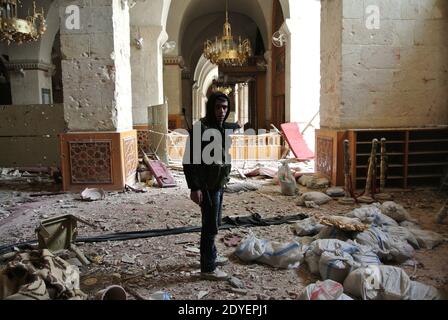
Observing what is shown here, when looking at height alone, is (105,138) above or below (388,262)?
above

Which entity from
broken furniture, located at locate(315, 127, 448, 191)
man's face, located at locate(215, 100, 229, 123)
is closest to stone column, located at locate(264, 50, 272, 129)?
broken furniture, located at locate(315, 127, 448, 191)

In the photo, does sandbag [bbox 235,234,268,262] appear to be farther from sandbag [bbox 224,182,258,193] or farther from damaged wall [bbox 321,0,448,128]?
damaged wall [bbox 321,0,448,128]

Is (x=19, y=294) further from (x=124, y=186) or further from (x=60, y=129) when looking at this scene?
(x=60, y=129)

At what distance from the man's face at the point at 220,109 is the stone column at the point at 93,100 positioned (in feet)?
12.2

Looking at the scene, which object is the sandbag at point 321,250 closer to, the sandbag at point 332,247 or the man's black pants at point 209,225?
the sandbag at point 332,247

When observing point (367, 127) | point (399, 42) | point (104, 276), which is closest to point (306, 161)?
point (367, 127)

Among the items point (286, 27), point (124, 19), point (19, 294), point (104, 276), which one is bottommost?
point (104, 276)

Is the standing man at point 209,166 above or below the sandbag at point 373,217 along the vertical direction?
above

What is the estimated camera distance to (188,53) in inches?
756

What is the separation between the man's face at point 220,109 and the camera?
273 centimetres

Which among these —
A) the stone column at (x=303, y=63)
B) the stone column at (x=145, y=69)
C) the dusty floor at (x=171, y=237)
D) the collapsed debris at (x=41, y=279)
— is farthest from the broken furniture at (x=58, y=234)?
the stone column at (x=303, y=63)

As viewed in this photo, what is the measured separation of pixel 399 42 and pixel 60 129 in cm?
771

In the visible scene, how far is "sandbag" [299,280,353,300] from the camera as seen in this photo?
7.35 ft

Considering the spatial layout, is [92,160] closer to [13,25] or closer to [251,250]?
[251,250]
